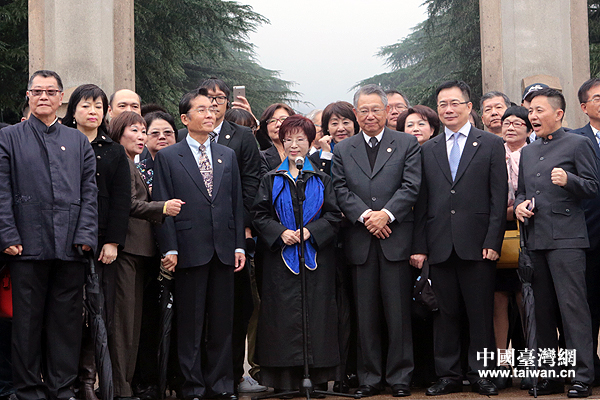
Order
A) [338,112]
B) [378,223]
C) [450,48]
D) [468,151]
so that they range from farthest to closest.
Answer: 1. [450,48]
2. [338,112]
3. [468,151]
4. [378,223]

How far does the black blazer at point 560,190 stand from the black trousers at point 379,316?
1.07 m

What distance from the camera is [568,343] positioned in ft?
17.6

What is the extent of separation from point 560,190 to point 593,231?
0.55m

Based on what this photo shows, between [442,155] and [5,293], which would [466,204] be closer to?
[442,155]

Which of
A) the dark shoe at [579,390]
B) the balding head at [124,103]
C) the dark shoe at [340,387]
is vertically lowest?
the dark shoe at [340,387]

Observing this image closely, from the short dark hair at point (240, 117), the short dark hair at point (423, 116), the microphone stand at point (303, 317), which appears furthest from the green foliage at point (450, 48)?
the microphone stand at point (303, 317)

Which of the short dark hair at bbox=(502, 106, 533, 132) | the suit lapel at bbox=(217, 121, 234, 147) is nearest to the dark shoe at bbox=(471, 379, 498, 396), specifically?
the short dark hair at bbox=(502, 106, 533, 132)

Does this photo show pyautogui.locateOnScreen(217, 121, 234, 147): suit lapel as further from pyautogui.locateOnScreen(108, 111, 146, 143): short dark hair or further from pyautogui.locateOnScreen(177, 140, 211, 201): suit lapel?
pyautogui.locateOnScreen(108, 111, 146, 143): short dark hair

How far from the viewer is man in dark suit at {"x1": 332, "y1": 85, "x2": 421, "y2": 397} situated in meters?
5.62

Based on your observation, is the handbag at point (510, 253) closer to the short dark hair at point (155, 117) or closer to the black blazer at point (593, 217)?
the black blazer at point (593, 217)

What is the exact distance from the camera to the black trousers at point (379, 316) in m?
5.62

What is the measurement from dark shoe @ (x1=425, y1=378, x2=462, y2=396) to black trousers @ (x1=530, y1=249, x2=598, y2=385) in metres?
0.66

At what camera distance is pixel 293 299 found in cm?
562

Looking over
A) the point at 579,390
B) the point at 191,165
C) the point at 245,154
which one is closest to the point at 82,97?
the point at 191,165
